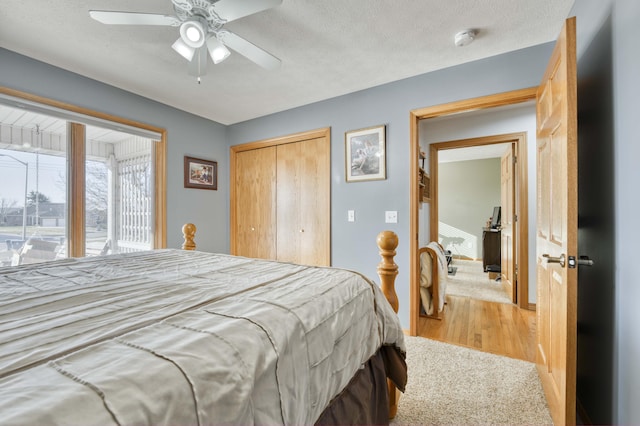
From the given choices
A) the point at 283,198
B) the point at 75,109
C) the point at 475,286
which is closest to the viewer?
the point at 75,109

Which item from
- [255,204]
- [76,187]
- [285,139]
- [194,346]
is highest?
[285,139]

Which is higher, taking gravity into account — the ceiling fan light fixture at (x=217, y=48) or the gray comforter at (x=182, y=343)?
the ceiling fan light fixture at (x=217, y=48)

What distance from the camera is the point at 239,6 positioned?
143cm

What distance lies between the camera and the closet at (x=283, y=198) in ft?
10.7

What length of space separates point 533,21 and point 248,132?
10.1 feet

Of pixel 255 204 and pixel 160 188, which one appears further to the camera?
pixel 255 204

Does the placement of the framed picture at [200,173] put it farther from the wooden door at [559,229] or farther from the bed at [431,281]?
the wooden door at [559,229]

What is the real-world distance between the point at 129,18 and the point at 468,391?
2.90m

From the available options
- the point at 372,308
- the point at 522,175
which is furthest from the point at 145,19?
the point at 522,175

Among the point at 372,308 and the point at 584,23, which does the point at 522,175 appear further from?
the point at 372,308

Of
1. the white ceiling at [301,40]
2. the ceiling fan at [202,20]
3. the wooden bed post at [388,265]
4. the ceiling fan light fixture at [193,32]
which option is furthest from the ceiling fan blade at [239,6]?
the wooden bed post at [388,265]

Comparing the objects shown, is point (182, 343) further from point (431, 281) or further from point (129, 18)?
point (431, 281)

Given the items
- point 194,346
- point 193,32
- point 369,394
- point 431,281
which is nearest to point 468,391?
point 369,394

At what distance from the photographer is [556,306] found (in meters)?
1.45
